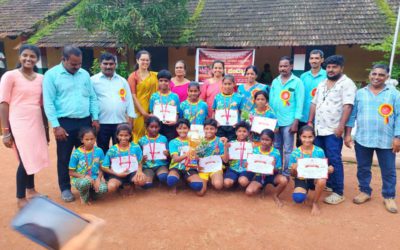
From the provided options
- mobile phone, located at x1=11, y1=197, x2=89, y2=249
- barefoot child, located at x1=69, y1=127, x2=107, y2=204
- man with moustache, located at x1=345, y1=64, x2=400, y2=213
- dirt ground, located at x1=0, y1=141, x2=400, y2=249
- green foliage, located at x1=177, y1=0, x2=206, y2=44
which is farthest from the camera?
green foliage, located at x1=177, y1=0, x2=206, y2=44

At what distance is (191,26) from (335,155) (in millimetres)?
8193

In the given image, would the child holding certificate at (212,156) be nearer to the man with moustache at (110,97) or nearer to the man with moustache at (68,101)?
the man with moustache at (110,97)

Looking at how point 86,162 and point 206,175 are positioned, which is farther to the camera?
point 206,175

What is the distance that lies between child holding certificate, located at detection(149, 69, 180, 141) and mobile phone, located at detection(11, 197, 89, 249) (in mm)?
2994

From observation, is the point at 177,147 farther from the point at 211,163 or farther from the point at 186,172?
the point at 211,163

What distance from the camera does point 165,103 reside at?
4.29 m

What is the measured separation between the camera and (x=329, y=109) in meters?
3.74

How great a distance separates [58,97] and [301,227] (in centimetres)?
309

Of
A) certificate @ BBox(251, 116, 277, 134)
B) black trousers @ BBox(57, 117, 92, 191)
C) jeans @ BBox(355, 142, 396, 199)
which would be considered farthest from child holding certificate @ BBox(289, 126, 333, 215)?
black trousers @ BBox(57, 117, 92, 191)

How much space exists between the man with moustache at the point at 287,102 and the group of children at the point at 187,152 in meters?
0.15

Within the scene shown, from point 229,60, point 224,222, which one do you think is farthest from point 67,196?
point 229,60

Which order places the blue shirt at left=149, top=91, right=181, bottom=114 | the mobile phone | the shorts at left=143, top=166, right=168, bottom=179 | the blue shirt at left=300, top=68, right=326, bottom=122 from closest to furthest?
the mobile phone, the shorts at left=143, top=166, right=168, bottom=179, the blue shirt at left=300, top=68, right=326, bottom=122, the blue shirt at left=149, top=91, right=181, bottom=114

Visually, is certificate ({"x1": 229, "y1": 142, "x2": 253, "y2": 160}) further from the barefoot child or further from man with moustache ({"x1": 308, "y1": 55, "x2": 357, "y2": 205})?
the barefoot child

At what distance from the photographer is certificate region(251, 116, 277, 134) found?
157 inches
